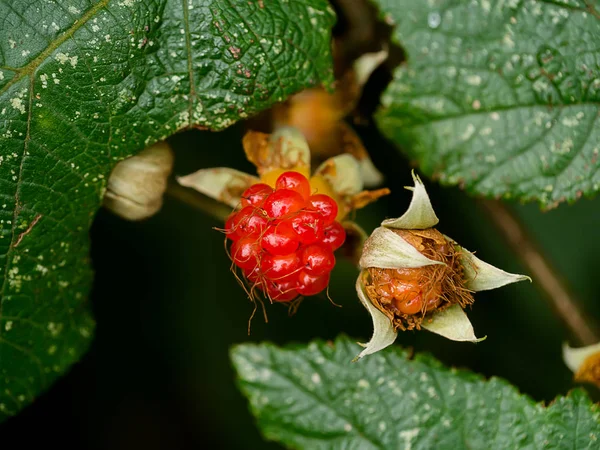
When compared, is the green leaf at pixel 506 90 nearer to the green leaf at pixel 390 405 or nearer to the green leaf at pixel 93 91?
the green leaf at pixel 93 91

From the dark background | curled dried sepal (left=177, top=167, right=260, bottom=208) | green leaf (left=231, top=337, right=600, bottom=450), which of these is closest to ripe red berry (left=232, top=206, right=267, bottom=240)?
curled dried sepal (left=177, top=167, right=260, bottom=208)

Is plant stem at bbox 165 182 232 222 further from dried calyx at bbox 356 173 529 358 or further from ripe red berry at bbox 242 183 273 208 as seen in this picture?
dried calyx at bbox 356 173 529 358

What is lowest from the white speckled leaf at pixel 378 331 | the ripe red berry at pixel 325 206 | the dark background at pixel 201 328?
the dark background at pixel 201 328

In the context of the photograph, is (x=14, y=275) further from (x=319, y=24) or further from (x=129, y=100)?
(x=319, y=24)

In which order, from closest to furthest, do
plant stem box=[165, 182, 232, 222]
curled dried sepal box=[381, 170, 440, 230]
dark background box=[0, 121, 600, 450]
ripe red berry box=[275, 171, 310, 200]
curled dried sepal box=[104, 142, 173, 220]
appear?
curled dried sepal box=[381, 170, 440, 230], ripe red berry box=[275, 171, 310, 200], curled dried sepal box=[104, 142, 173, 220], plant stem box=[165, 182, 232, 222], dark background box=[0, 121, 600, 450]

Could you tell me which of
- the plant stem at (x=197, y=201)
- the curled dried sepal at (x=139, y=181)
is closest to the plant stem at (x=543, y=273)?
the plant stem at (x=197, y=201)

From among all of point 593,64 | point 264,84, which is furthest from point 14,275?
point 593,64
